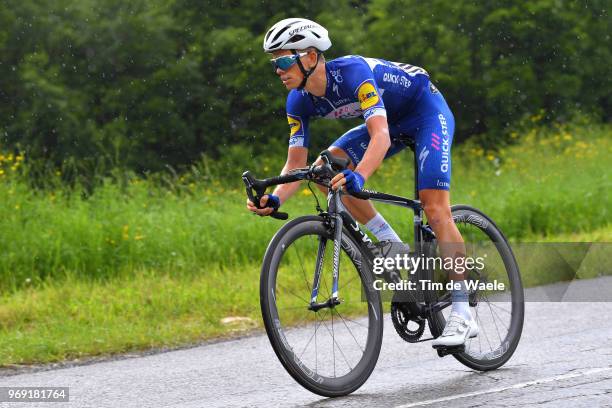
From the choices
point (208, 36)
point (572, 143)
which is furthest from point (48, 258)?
point (208, 36)

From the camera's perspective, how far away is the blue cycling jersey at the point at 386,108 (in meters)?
5.61

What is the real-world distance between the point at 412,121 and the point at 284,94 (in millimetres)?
17889

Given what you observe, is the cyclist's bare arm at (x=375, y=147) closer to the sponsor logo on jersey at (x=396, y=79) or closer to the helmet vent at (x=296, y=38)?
the sponsor logo on jersey at (x=396, y=79)

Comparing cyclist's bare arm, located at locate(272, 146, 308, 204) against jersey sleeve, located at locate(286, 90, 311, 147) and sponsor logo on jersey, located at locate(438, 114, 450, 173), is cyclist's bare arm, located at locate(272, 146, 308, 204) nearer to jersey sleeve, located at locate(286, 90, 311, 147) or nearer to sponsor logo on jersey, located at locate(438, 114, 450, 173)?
jersey sleeve, located at locate(286, 90, 311, 147)

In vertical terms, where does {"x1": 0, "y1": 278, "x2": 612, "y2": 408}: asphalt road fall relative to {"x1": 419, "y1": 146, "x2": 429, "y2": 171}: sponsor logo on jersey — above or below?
below

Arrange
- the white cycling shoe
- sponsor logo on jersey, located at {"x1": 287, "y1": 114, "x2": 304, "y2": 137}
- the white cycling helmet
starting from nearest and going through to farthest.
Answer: the white cycling helmet → the white cycling shoe → sponsor logo on jersey, located at {"x1": 287, "y1": 114, "x2": 304, "y2": 137}

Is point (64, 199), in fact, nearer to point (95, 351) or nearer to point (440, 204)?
point (95, 351)

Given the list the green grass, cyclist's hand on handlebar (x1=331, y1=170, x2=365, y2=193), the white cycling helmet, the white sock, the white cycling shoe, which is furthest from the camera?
the green grass

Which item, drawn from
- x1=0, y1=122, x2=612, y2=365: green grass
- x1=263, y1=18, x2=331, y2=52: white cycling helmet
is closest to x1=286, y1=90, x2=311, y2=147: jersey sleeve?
x1=263, y1=18, x2=331, y2=52: white cycling helmet

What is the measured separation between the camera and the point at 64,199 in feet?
39.9

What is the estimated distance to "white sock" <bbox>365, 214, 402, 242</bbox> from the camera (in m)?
6.03

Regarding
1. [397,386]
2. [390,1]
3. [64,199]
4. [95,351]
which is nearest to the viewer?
[397,386]

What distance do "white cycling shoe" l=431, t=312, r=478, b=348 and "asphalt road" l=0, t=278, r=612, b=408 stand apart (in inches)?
9.2

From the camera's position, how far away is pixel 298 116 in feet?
19.3
